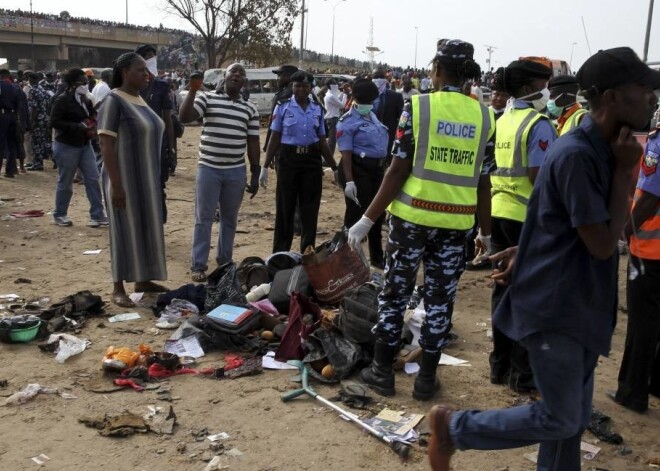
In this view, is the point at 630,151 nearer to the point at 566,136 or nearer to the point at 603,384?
the point at 566,136

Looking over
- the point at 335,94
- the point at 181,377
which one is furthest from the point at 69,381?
the point at 335,94

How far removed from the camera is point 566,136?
258 cm

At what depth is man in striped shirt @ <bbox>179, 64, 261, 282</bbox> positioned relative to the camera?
21.2 ft

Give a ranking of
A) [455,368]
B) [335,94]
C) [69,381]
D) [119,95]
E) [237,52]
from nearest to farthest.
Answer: [69,381] < [455,368] < [119,95] < [335,94] < [237,52]

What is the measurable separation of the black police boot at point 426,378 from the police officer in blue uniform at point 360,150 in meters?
2.83

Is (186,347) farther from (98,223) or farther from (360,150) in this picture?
(98,223)

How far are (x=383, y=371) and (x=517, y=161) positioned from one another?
5.31 ft

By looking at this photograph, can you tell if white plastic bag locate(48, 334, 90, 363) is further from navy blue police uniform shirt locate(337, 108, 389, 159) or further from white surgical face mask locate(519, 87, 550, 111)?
white surgical face mask locate(519, 87, 550, 111)

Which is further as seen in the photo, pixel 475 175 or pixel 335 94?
pixel 335 94

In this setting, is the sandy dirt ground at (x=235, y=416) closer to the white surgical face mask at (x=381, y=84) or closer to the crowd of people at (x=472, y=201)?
the crowd of people at (x=472, y=201)

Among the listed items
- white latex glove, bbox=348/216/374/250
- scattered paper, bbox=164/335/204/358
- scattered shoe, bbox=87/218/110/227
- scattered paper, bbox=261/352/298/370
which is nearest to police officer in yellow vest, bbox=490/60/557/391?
white latex glove, bbox=348/216/374/250

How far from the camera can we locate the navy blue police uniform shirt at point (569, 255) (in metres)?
2.48

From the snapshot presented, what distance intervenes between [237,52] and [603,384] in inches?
1446

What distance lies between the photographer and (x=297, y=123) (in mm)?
6902
